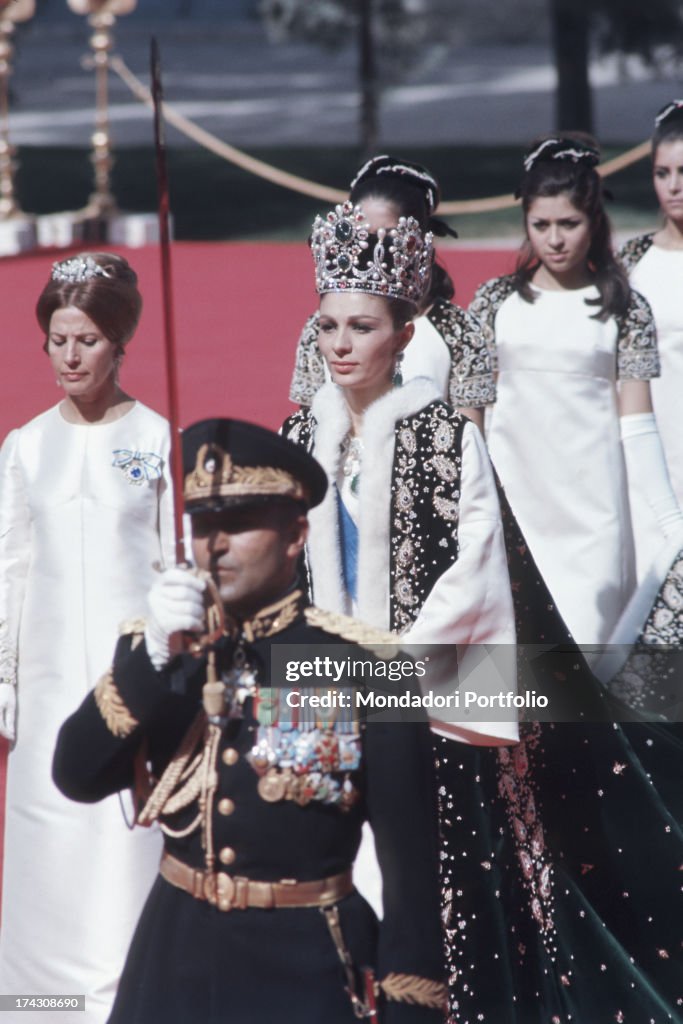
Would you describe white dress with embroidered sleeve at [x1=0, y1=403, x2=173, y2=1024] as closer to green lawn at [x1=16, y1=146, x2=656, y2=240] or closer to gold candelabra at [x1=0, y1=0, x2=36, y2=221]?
gold candelabra at [x1=0, y1=0, x2=36, y2=221]

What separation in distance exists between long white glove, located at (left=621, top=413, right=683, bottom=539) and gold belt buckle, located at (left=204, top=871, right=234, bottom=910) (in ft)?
9.84

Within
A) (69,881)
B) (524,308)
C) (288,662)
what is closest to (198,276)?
(524,308)

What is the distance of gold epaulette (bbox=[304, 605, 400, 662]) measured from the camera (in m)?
3.06

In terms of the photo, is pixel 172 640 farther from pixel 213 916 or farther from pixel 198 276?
pixel 198 276

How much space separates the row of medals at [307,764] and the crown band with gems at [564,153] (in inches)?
121

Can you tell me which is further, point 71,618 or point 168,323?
point 71,618

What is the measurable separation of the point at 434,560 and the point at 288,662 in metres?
1.17

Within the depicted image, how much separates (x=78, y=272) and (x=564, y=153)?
6.13 feet

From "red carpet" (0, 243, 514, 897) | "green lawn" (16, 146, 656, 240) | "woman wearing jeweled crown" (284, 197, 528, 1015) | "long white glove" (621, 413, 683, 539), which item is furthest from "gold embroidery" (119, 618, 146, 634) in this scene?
"green lawn" (16, 146, 656, 240)

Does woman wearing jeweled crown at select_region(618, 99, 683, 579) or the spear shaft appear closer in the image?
the spear shaft

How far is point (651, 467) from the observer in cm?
575

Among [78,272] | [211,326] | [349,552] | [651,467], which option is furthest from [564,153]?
[211,326]

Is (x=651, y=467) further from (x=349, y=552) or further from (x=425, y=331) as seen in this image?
(x=349, y=552)

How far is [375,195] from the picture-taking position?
4.94 m
